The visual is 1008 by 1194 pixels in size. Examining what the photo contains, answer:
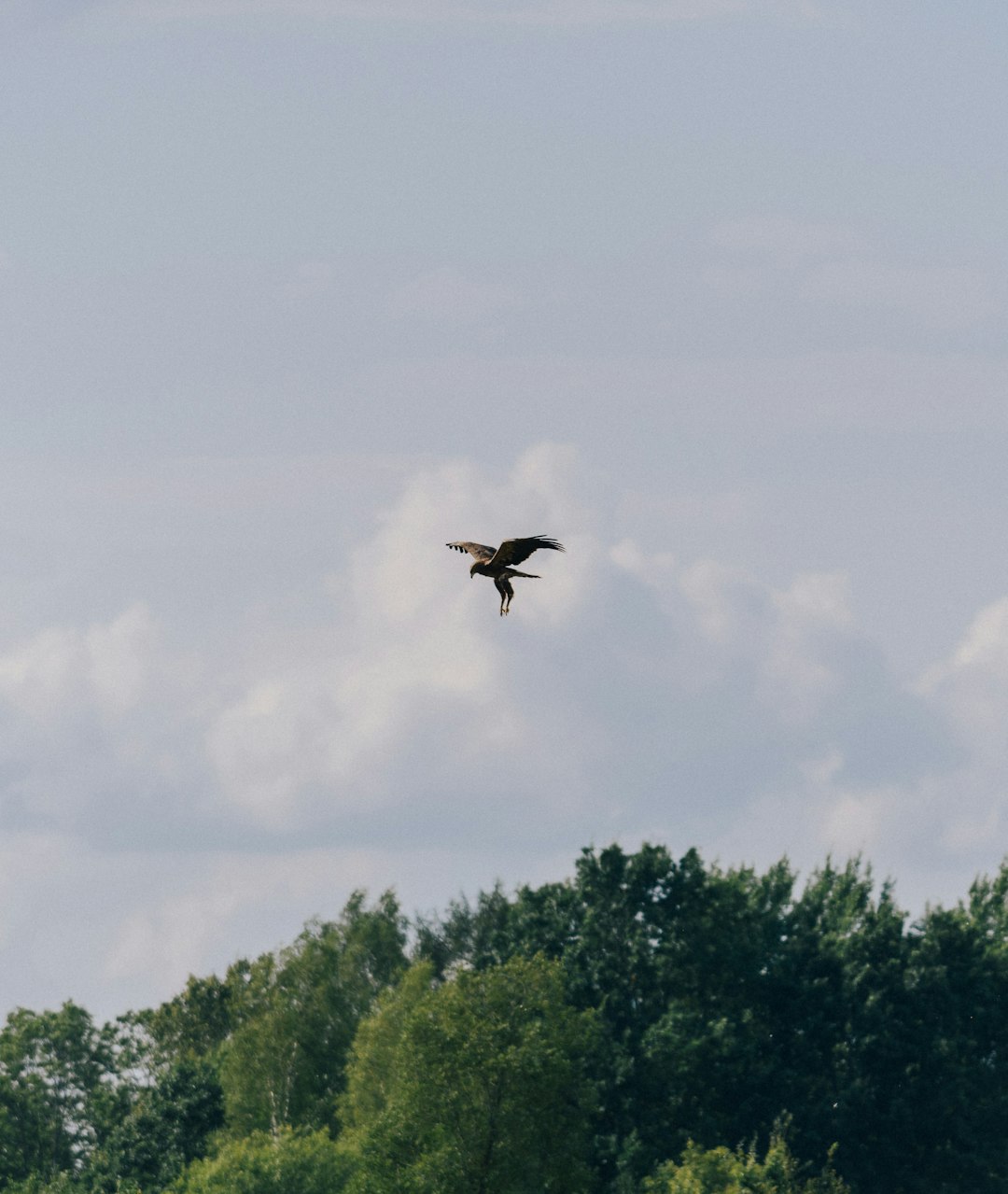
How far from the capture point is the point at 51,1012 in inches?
5320

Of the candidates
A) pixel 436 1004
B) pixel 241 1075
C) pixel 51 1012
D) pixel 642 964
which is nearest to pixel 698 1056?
pixel 642 964

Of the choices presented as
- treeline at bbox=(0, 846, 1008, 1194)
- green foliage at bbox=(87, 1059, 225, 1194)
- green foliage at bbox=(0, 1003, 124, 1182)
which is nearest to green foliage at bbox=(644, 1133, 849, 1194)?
treeline at bbox=(0, 846, 1008, 1194)

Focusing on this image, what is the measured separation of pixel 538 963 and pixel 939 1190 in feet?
75.5

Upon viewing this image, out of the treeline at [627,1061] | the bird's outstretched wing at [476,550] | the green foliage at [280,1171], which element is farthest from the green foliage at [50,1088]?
the bird's outstretched wing at [476,550]

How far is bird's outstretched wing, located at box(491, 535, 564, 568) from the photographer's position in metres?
34.6

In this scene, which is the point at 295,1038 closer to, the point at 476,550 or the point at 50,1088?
the point at 50,1088

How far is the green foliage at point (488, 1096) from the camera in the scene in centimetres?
8581

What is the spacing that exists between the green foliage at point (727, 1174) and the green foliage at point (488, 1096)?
3.95m

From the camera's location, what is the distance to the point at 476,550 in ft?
119

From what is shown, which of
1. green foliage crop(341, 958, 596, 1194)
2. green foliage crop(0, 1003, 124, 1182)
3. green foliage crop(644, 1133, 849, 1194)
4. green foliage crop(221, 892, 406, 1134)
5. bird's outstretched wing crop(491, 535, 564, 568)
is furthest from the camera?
green foliage crop(0, 1003, 124, 1182)

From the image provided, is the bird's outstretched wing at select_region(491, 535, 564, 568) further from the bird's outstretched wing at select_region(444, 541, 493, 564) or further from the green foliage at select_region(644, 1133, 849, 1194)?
the green foliage at select_region(644, 1133, 849, 1194)

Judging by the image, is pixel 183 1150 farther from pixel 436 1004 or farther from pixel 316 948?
pixel 436 1004

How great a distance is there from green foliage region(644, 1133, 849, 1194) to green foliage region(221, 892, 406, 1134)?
22199mm

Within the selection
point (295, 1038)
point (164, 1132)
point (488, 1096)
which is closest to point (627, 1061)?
point (488, 1096)
